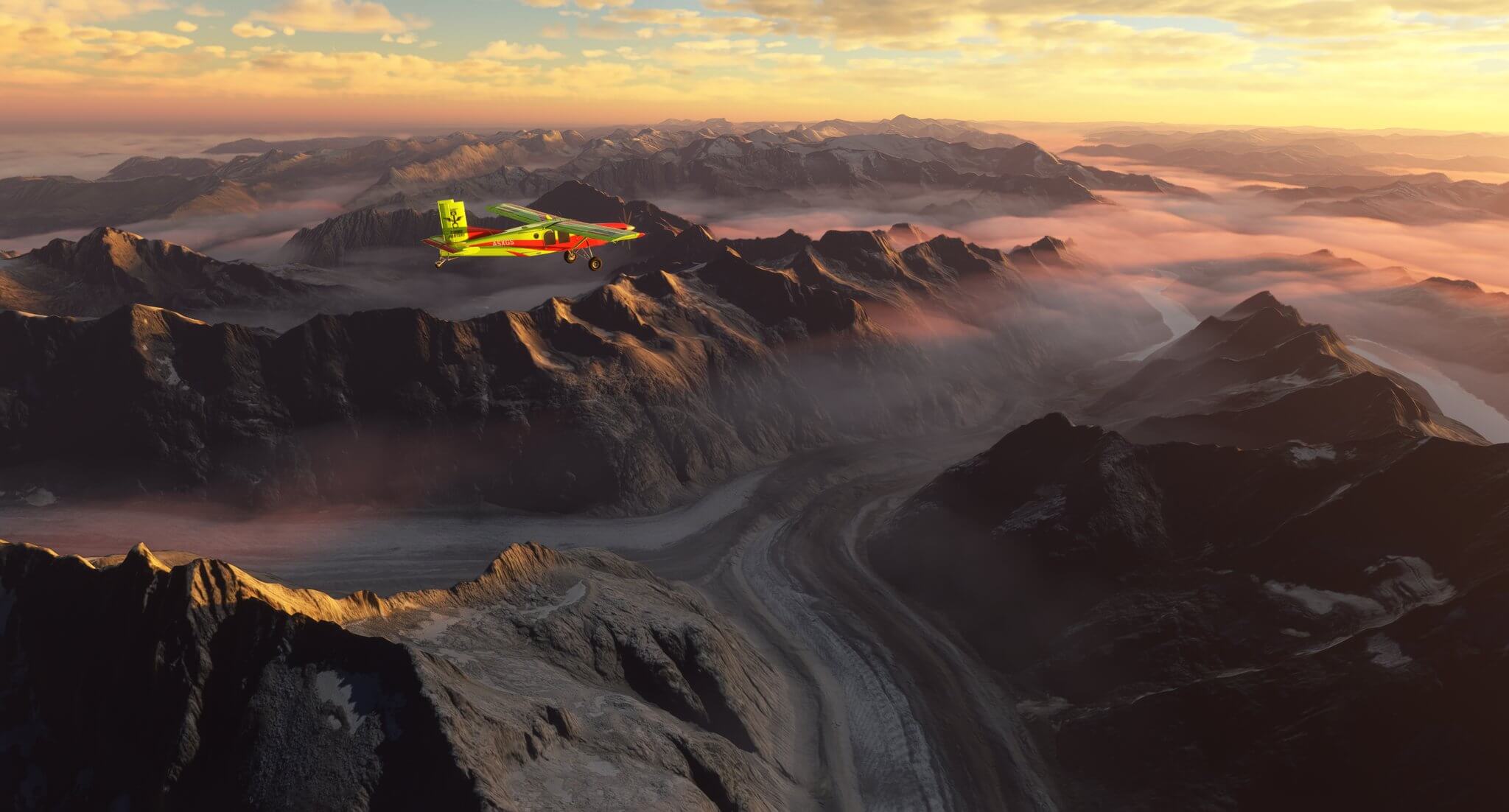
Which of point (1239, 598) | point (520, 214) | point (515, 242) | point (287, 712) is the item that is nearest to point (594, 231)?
point (515, 242)

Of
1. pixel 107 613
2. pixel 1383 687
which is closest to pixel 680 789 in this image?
pixel 107 613

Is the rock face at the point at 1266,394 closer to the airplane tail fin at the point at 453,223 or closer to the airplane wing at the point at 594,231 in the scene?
the airplane wing at the point at 594,231

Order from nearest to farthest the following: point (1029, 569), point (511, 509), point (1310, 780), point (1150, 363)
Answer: point (1310, 780) < point (1029, 569) < point (511, 509) < point (1150, 363)

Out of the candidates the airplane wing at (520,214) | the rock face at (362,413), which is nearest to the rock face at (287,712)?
the airplane wing at (520,214)

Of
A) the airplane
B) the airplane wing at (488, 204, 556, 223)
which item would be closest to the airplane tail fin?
the airplane

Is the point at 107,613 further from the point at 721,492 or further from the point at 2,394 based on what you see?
the point at 2,394

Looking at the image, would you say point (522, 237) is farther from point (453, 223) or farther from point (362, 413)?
point (362, 413)
